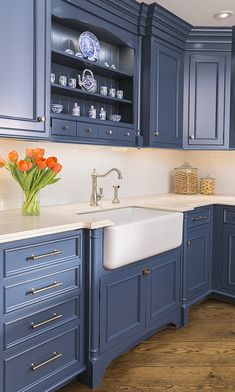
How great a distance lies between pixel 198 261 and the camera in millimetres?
3102

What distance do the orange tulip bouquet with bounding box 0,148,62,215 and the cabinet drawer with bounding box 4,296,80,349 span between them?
0.58 metres

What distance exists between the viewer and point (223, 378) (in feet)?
7.04

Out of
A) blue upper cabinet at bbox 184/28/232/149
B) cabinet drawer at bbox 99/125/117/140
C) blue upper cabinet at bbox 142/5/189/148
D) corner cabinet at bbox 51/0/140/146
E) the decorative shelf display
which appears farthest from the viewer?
→ blue upper cabinet at bbox 184/28/232/149

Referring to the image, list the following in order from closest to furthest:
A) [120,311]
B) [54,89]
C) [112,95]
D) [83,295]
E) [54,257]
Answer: [54,257] < [83,295] < [120,311] < [54,89] < [112,95]

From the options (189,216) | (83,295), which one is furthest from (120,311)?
(189,216)

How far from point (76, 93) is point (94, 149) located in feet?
1.74

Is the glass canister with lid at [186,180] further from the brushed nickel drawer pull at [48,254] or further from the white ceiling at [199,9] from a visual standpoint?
the brushed nickel drawer pull at [48,254]

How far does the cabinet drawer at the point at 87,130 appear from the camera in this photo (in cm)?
243

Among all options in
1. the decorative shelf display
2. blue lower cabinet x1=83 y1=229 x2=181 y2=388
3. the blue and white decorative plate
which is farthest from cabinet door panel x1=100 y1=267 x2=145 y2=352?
the blue and white decorative plate

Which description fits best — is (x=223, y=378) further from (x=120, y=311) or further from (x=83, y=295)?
(x=83, y=295)

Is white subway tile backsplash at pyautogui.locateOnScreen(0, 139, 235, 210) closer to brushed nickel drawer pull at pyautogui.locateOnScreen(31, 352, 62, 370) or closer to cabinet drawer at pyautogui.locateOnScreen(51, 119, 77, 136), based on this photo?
cabinet drawer at pyautogui.locateOnScreen(51, 119, 77, 136)

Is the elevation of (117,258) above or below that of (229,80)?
below

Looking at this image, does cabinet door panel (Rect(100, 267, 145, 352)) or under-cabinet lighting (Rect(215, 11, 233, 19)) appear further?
under-cabinet lighting (Rect(215, 11, 233, 19))

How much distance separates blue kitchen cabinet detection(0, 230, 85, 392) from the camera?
165cm
